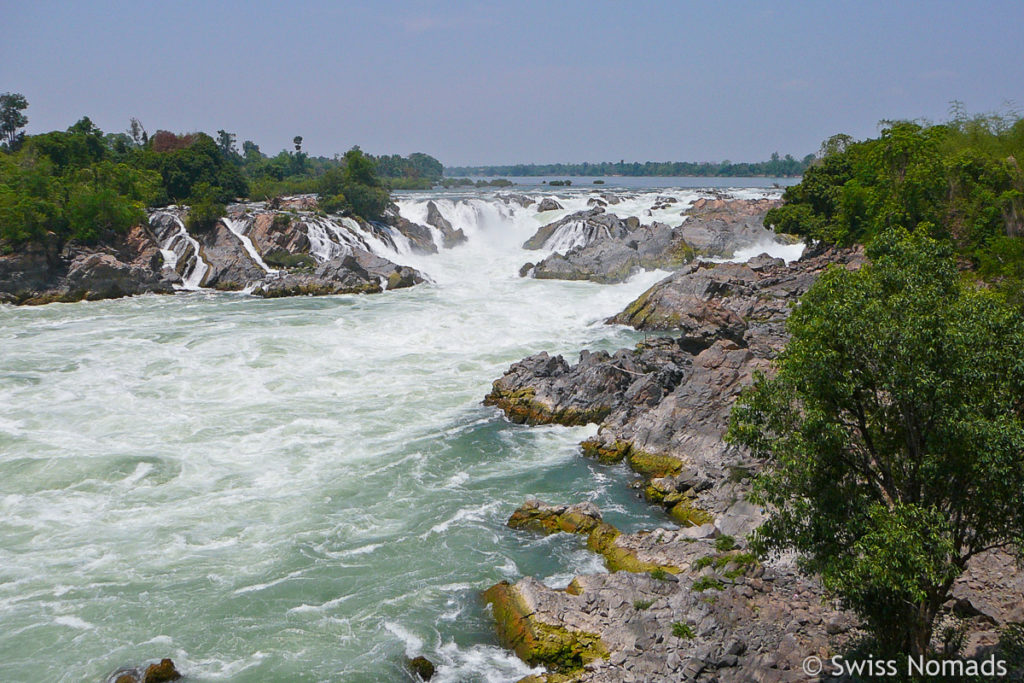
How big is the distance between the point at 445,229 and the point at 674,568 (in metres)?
48.6

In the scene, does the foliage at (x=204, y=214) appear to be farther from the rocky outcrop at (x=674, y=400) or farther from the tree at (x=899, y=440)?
the tree at (x=899, y=440)

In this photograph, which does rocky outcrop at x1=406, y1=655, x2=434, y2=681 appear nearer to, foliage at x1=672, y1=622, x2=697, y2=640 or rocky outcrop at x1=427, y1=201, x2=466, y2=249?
foliage at x1=672, y1=622, x2=697, y2=640

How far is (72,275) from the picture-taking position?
4066 cm

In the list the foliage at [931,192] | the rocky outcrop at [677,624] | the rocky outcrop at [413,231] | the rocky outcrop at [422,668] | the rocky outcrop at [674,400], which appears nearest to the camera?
the rocky outcrop at [677,624]

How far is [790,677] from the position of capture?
984cm

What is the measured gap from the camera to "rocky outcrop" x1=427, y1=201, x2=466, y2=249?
5862cm

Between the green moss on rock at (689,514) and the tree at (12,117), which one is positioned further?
the tree at (12,117)

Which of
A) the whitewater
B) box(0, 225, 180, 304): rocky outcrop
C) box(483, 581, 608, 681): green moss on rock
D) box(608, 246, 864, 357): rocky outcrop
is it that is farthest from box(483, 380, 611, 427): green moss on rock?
box(0, 225, 180, 304): rocky outcrop

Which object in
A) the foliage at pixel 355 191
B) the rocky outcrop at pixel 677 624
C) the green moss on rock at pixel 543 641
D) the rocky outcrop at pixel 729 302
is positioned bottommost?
the green moss on rock at pixel 543 641

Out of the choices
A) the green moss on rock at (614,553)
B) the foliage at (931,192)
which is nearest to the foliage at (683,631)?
the green moss on rock at (614,553)

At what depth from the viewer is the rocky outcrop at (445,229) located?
5862cm

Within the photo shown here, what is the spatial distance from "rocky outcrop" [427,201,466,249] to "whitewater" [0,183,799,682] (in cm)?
2470

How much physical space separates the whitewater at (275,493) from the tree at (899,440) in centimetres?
513

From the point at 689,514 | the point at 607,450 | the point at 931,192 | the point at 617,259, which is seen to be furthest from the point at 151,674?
the point at 617,259
